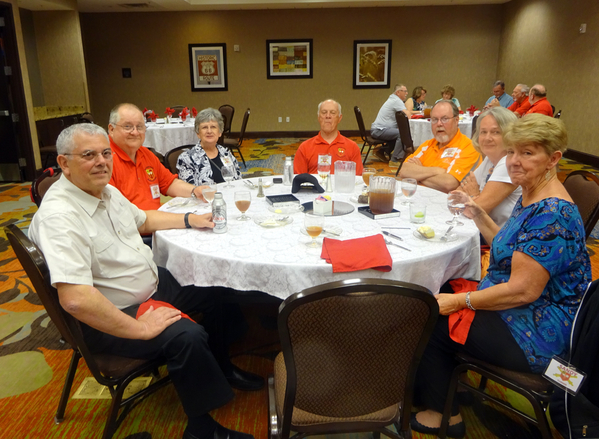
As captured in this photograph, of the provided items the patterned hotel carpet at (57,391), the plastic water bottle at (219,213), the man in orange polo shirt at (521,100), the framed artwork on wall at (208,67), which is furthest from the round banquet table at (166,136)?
the man in orange polo shirt at (521,100)

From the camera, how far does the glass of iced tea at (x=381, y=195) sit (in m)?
2.10

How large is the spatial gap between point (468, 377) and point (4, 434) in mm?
2165

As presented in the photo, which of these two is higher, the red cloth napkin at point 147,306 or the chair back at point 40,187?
the chair back at point 40,187

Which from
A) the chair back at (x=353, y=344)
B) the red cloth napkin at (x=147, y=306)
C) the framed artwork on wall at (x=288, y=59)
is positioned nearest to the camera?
the chair back at (x=353, y=344)

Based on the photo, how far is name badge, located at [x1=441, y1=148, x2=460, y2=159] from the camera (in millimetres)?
3102

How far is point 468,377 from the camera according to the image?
7.14 ft

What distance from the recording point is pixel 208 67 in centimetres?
1093

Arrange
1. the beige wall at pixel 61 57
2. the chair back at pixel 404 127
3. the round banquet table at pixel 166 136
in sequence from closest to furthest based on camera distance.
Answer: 1. the chair back at pixel 404 127
2. the round banquet table at pixel 166 136
3. the beige wall at pixel 61 57

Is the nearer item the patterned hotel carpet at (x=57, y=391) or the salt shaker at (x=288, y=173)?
the patterned hotel carpet at (x=57, y=391)

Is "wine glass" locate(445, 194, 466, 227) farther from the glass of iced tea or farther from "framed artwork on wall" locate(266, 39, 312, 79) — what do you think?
"framed artwork on wall" locate(266, 39, 312, 79)

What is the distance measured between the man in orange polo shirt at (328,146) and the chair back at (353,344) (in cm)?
246

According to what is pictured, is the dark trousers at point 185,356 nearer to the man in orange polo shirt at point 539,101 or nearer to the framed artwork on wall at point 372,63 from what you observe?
the man in orange polo shirt at point 539,101

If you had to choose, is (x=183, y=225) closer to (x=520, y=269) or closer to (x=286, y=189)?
(x=286, y=189)

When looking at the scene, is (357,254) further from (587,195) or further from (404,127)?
(404,127)
